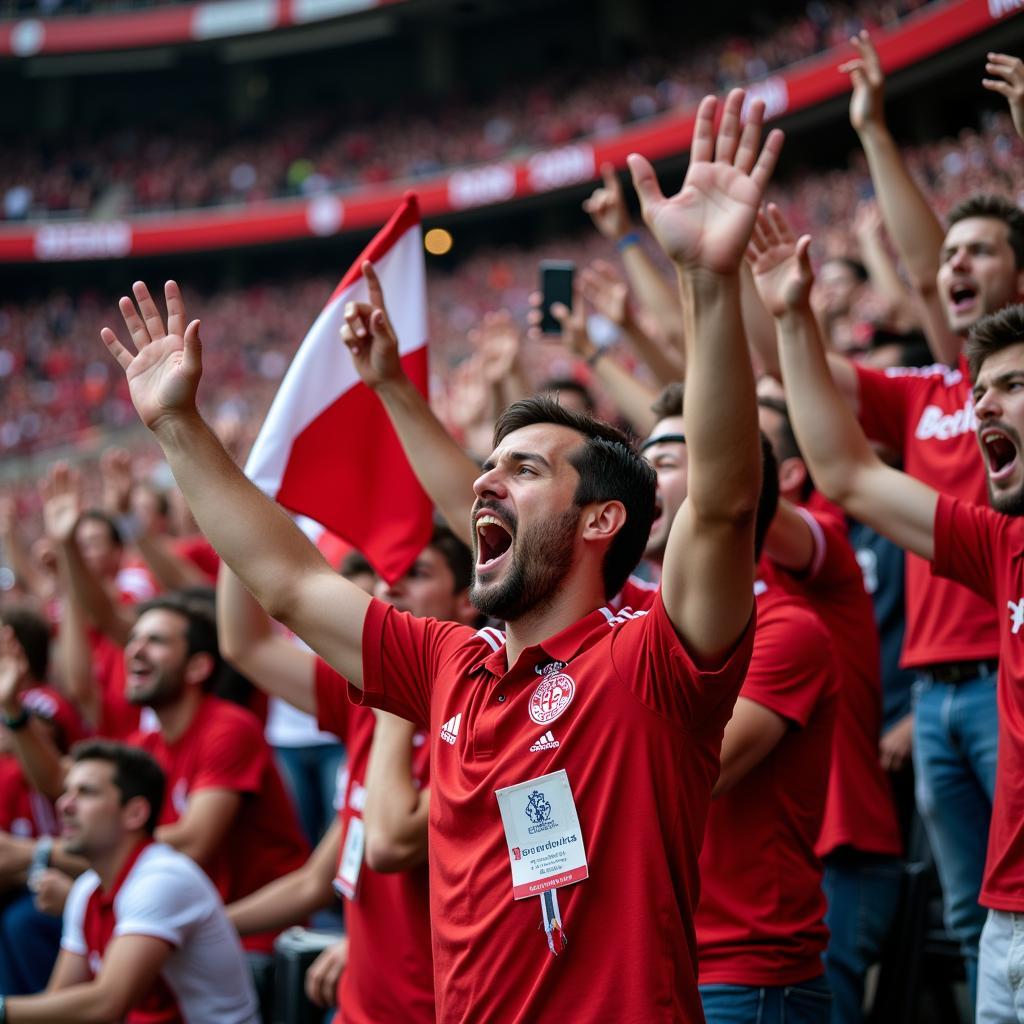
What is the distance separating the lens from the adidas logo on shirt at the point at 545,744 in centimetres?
205

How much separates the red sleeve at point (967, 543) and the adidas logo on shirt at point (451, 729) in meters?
1.13

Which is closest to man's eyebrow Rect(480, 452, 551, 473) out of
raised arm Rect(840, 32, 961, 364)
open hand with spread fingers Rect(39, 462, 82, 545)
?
raised arm Rect(840, 32, 961, 364)

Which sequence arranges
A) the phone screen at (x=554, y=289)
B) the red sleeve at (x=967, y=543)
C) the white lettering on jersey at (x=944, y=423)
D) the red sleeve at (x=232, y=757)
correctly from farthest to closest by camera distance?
the phone screen at (x=554, y=289) < the red sleeve at (x=232, y=757) < the white lettering on jersey at (x=944, y=423) < the red sleeve at (x=967, y=543)

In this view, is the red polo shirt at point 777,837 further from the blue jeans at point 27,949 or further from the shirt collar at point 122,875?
the blue jeans at point 27,949

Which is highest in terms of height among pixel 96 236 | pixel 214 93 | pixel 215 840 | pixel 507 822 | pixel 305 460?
pixel 214 93

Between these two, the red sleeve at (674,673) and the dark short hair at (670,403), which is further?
the dark short hair at (670,403)

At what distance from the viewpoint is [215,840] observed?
163 inches

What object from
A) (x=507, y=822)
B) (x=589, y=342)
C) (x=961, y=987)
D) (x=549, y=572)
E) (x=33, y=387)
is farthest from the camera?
(x=33, y=387)

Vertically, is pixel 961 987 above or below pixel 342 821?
below

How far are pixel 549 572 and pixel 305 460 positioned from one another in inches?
50.9

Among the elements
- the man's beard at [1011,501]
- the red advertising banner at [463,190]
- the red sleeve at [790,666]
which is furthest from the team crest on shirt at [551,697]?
the red advertising banner at [463,190]

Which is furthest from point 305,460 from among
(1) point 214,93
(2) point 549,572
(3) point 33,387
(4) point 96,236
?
(1) point 214,93

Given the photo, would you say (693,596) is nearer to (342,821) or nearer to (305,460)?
(305,460)

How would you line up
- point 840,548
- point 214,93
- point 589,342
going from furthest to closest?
1. point 214,93
2. point 589,342
3. point 840,548
